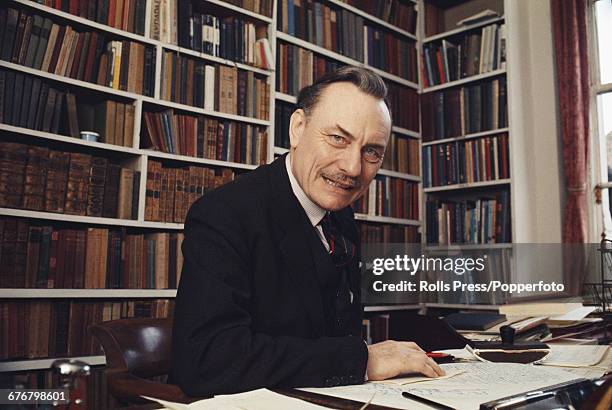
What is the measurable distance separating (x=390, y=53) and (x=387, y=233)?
53.0 inches

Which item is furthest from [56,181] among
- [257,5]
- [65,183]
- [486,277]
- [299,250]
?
[486,277]

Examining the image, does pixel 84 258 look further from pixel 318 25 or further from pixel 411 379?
pixel 318 25

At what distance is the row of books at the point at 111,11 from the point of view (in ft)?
8.72

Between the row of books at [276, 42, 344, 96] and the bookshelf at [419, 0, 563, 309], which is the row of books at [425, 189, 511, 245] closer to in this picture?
the bookshelf at [419, 0, 563, 309]

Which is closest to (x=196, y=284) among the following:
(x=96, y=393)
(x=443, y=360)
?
(x=443, y=360)

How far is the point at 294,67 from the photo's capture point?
361 centimetres

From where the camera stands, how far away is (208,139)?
3137 mm

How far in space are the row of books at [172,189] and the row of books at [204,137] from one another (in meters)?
0.11

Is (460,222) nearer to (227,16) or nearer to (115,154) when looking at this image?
(227,16)

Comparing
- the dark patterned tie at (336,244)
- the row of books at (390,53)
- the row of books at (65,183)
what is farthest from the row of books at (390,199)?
the dark patterned tie at (336,244)

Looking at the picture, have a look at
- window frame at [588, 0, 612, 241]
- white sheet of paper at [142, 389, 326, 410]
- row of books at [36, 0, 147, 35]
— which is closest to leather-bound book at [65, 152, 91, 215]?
row of books at [36, 0, 147, 35]

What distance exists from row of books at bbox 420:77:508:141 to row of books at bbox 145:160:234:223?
200cm

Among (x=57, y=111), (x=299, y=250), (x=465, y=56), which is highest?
(x=465, y=56)

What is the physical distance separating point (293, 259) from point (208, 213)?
207 mm
